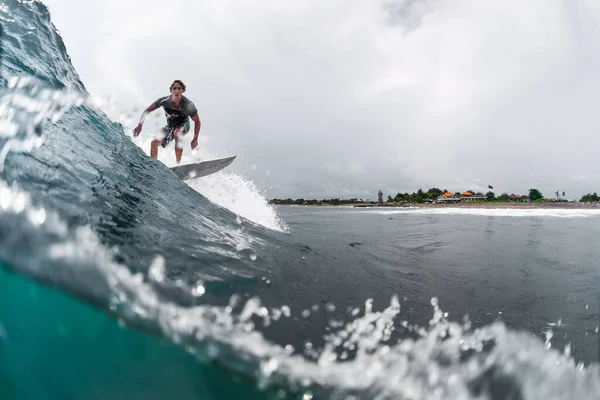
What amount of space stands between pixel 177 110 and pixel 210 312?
266 inches

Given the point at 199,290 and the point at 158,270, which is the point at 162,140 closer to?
the point at 158,270

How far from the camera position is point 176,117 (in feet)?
25.3

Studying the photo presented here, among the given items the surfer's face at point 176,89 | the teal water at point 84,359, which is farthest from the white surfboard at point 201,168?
the teal water at point 84,359

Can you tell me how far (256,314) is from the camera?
2209 mm

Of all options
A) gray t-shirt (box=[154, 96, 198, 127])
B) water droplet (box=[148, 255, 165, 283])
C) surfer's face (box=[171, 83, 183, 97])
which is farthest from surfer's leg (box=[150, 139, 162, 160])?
water droplet (box=[148, 255, 165, 283])

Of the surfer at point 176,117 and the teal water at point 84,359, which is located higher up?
the surfer at point 176,117

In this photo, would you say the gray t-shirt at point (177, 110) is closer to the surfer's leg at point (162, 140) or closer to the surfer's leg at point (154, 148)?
the surfer's leg at point (162, 140)

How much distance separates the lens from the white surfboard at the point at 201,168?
24.3ft

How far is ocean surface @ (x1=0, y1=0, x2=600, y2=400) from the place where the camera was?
1739 mm

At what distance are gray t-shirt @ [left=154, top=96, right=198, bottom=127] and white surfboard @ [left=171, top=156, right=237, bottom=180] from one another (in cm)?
125

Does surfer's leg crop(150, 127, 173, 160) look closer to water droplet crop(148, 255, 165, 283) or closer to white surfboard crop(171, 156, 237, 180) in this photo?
white surfboard crop(171, 156, 237, 180)

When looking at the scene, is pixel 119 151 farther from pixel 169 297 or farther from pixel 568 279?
pixel 568 279

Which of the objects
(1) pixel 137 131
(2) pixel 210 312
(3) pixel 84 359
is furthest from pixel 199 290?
(1) pixel 137 131

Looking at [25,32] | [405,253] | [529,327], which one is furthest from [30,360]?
[25,32]
